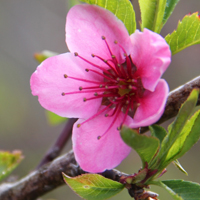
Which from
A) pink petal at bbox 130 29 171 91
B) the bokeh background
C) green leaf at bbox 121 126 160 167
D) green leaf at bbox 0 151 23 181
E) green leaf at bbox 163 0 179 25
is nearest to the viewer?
green leaf at bbox 121 126 160 167

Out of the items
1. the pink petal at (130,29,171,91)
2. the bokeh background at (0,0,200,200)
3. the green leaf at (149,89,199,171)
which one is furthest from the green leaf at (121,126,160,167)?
the bokeh background at (0,0,200,200)

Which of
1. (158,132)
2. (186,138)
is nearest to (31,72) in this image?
(158,132)

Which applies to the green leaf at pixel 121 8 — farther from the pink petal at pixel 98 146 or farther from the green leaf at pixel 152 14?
the pink petal at pixel 98 146

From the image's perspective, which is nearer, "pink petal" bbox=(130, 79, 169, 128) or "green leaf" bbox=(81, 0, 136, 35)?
"pink petal" bbox=(130, 79, 169, 128)

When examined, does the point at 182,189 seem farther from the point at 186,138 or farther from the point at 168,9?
the point at 168,9

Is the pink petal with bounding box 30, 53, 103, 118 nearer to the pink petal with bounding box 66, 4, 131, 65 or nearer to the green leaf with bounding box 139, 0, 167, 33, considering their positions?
the pink petal with bounding box 66, 4, 131, 65

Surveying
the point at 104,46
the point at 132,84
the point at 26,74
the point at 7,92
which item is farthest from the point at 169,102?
the point at 26,74

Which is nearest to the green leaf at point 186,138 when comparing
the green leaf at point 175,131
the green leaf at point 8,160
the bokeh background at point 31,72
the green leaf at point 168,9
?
the green leaf at point 175,131

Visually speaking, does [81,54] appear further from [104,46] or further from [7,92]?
[7,92]
